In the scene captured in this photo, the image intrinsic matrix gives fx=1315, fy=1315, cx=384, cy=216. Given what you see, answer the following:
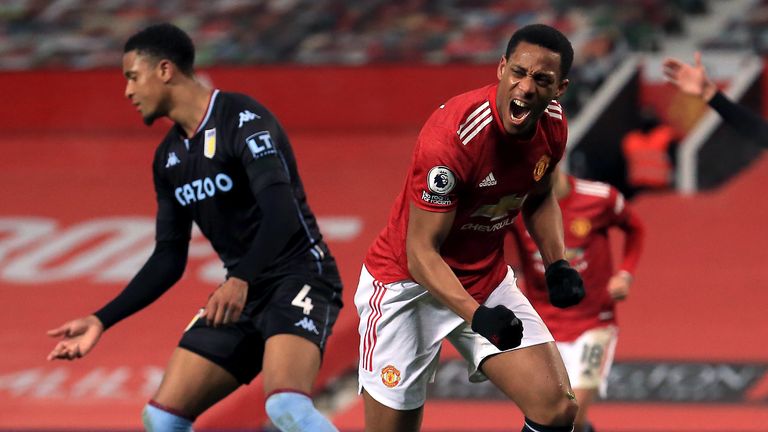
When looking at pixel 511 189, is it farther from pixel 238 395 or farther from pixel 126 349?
pixel 126 349

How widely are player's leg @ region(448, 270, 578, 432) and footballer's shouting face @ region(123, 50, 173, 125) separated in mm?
1465

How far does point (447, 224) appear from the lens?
421 centimetres

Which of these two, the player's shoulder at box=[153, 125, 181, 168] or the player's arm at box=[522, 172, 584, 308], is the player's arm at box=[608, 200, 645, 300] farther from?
the player's shoulder at box=[153, 125, 181, 168]

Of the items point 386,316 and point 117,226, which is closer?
point 386,316

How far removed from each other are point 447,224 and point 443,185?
0.15 meters

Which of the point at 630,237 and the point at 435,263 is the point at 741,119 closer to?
the point at 630,237

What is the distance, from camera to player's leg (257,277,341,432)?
453cm

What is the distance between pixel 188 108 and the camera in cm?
493

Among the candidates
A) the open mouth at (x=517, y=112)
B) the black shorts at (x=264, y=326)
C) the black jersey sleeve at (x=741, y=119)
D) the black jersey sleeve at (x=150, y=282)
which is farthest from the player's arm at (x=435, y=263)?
the black jersey sleeve at (x=741, y=119)

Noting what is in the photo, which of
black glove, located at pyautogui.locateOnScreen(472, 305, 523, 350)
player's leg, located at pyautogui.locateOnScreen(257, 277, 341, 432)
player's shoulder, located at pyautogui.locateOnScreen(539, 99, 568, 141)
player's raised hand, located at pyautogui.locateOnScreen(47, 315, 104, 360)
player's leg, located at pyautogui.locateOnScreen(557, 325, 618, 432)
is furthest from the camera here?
player's leg, located at pyautogui.locateOnScreen(557, 325, 618, 432)

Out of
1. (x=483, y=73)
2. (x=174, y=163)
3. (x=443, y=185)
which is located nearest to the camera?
(x=443, y=185)

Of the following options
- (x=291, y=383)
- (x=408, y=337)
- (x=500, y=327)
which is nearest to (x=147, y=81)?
(x=291, y=383)

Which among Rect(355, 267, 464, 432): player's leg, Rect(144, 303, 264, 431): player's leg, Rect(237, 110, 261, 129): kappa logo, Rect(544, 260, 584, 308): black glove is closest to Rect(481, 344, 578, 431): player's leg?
Rect(544, 260, 584, 308): black glove

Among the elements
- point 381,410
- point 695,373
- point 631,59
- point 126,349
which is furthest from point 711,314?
point 381,410
